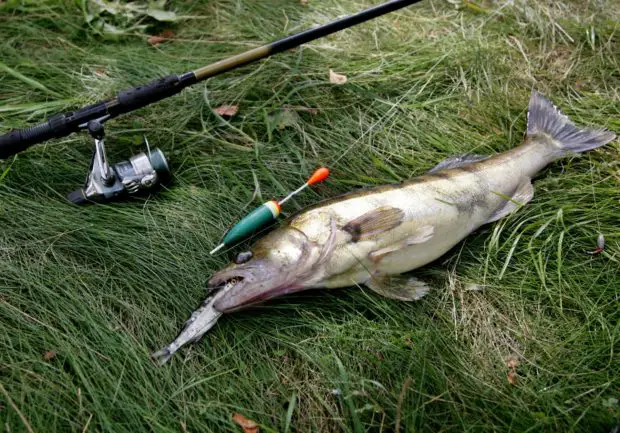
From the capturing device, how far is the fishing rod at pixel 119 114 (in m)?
2.95

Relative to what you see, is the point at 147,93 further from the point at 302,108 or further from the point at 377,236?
the point at 377,236

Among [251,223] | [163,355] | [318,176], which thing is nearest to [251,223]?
[251,223]

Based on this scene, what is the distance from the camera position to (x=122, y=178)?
313cm

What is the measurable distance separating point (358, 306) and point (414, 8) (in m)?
2.92

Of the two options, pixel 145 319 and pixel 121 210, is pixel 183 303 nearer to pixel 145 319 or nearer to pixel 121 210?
pixel 145 319

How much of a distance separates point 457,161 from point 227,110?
1602 millimetres

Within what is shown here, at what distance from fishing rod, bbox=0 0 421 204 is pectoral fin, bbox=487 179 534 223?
136 centimetres

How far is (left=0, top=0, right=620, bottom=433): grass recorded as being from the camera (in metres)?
2.55

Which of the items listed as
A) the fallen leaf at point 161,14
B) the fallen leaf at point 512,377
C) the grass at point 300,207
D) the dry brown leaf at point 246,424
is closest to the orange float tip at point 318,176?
the grass at point 300,207

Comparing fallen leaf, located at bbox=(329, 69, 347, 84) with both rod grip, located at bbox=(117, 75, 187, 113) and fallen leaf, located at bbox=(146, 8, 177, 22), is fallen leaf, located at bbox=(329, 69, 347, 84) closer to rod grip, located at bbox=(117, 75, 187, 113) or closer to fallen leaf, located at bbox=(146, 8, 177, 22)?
rod grip, located at bbox=(117, 75, 187, 113)

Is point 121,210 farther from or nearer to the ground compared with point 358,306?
farther from the ground

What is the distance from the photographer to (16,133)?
295cm

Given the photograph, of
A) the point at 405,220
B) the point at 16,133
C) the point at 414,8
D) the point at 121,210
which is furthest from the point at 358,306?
the point at 414,8

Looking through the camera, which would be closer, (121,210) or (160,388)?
(160,388)
